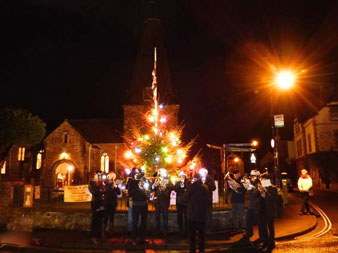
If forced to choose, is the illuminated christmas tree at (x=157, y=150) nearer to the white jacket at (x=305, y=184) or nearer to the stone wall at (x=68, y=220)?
the stone wall at (x=68, y=220)

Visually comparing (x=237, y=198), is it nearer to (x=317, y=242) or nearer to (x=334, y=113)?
(x=317, y=242)

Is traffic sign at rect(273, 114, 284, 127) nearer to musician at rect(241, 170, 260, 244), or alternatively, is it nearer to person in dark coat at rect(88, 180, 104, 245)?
musician at rect(241, 170, 260, 244)

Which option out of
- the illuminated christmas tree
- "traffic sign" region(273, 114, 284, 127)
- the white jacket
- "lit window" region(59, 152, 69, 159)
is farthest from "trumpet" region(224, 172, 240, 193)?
"lit window" region(59, 152, 69, 159)

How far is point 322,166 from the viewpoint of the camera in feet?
109

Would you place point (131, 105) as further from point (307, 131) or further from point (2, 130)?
point (307, 131)

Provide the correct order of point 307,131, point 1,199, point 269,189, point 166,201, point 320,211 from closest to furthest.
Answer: point 269,189 → point 166,201 → point 1,199 → point 320,211 → point 307,131

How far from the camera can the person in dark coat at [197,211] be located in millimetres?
7379

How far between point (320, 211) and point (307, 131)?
92.6ft

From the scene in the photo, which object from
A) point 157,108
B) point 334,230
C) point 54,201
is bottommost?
point 334,230

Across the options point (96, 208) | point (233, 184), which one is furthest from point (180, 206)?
point (96, 208)

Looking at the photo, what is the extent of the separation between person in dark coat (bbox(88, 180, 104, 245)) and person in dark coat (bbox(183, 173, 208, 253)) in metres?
3.64

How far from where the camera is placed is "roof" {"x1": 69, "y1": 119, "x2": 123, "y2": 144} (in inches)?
1612

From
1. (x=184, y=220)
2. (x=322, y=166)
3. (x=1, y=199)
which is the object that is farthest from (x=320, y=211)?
(x=322, y=166)

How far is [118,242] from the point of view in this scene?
9469 millimetres
